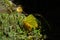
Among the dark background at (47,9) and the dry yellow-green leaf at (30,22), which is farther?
the dark background at (47,9)

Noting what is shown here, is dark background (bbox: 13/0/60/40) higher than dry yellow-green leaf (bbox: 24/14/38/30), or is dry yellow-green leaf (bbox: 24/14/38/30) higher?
dark background (bbox: 13/0/60/40)

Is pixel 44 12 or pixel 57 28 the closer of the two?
pixel 57 28

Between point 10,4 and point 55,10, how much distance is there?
3.70 ft

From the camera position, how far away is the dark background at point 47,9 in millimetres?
4934

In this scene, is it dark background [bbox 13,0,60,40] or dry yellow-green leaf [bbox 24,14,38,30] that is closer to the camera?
dry yellow-green leaf [bbox 24,14,38,30]

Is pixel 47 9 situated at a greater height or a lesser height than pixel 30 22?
greater

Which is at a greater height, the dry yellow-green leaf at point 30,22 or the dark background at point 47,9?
the dark background at point 47,9

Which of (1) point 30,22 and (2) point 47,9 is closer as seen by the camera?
(1) point 30,22

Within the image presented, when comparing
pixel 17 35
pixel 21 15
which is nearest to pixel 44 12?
pixel 21 15

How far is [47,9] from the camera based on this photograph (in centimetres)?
538

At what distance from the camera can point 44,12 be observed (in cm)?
528

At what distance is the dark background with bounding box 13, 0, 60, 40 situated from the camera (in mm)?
4934

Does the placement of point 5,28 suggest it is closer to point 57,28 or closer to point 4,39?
point 4,39

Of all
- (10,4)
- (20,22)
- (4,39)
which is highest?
(10,4)
